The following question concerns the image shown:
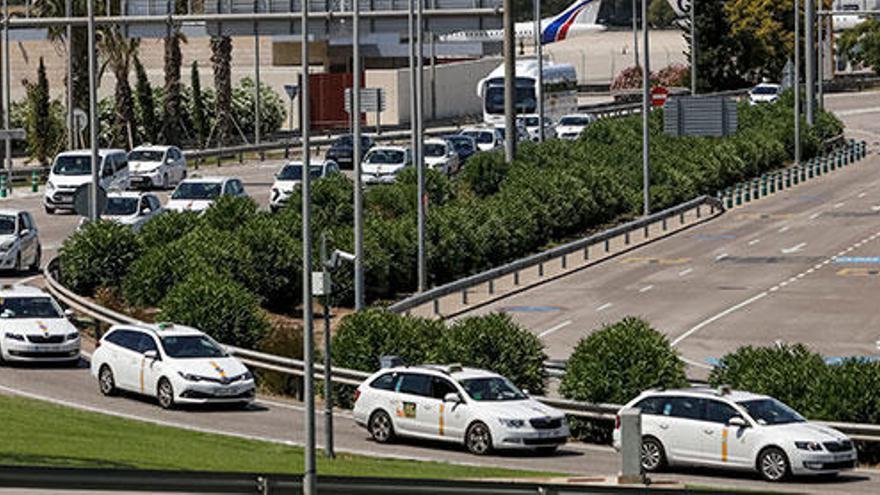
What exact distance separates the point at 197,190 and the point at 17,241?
38.1 ft

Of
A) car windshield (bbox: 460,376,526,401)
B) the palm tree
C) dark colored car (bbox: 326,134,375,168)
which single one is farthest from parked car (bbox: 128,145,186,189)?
car windshield (bbox: 460,376,526,401)

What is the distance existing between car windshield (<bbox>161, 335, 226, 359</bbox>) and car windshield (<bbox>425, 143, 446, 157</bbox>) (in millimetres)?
46847

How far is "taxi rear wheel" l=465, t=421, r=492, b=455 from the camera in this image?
115 feet

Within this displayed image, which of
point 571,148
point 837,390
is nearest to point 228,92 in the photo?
point 571,148

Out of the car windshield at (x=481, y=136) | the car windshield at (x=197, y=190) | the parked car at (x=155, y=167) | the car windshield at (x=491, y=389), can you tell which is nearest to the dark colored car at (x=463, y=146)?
the car windshield at (x=481, y=136)

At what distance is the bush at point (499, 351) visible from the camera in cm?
4041

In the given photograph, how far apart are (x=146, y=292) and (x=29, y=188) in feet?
127

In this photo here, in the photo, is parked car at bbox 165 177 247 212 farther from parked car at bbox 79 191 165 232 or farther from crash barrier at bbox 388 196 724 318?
crash barrier at bbox 388 196 724 318

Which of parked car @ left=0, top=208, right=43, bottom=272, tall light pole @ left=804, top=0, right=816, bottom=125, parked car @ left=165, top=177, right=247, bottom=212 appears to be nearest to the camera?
parked car @ left=0, top=208, right=43, bottom=272

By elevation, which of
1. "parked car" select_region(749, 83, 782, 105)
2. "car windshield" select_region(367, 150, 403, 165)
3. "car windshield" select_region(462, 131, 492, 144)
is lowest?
"car windshield" select_region(367, 150, 403, 165)

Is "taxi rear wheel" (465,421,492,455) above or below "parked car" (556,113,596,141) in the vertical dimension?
below

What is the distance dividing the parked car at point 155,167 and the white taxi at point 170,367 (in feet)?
135

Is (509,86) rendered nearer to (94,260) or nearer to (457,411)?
(94,260)

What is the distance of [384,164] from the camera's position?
82250mm
